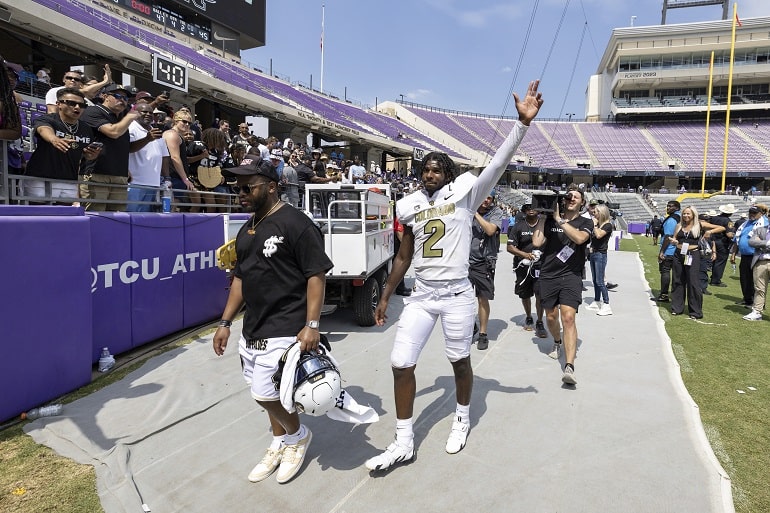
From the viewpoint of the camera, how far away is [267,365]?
258 cm

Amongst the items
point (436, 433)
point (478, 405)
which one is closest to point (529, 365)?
point (478, 405)

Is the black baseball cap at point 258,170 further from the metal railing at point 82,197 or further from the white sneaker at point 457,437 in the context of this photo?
the metal railing at point 82,197

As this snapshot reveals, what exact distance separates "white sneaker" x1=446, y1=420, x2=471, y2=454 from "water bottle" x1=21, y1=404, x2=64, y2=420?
300cm

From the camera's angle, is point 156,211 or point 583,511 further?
point 156,211

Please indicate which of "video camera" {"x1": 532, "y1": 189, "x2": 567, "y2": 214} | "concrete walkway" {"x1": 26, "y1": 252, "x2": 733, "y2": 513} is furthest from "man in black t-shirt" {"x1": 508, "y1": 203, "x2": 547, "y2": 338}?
"concrete walkway" {"x1": 26, "y1": 252, "x2": 733, "y2": 513}

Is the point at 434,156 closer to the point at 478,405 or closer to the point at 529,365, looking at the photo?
the point at 478,405

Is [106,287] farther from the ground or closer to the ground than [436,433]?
farther from the ground

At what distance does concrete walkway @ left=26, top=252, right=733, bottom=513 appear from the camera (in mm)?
2543

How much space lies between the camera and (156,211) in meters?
5.57

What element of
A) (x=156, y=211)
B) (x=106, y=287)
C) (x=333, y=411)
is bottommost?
(x=333, y=411)

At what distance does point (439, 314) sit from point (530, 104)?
57.6 inches

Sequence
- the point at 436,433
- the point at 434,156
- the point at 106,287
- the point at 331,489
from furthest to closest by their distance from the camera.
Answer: the point at 106,287, the point at 436,433, the point at 434,156, the point at 331,489

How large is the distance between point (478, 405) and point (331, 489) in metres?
1.58

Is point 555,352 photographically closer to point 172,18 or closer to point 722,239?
point 722,239
